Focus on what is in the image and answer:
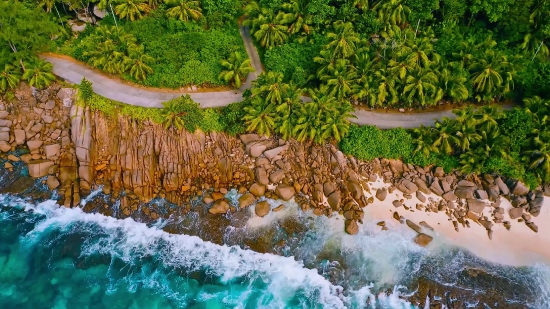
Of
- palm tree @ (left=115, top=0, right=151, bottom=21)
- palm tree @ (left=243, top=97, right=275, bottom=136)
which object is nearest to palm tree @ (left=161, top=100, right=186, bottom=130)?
palm tree @ (left=243, top=97, right=275, bottom=136)

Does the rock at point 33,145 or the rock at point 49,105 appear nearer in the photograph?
the rock at point 33,145

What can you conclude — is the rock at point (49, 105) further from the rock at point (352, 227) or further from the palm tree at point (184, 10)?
the rock at point (352, 227)

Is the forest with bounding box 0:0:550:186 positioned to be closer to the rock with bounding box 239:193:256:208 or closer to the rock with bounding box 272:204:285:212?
the rock with bounding box 239:193:256:208

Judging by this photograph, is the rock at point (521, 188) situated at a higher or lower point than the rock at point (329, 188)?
higher

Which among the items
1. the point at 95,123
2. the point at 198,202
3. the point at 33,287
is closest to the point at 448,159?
the point at 198,202

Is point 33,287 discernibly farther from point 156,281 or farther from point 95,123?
point 95,123

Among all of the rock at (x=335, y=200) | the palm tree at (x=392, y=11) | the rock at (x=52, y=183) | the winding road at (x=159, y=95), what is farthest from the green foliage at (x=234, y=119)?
the palm tree at (x=392, y=11)
